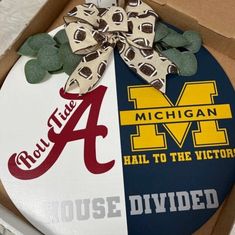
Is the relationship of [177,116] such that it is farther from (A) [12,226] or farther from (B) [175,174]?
(A) [12,226]

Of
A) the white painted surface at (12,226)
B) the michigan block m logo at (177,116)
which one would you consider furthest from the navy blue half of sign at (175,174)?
the white painted surface at (12,226)

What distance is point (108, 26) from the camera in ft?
2.01

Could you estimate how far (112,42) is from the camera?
2.09 ft

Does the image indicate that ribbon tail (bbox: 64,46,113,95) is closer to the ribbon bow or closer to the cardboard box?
the ribbon bow

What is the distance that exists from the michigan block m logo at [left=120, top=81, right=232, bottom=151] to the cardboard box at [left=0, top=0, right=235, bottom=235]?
0.21 ft

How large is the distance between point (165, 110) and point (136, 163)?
10cm

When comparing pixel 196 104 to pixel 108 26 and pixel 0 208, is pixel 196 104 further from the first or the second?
pixel 0 208

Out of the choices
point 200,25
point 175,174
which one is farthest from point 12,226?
point 200,25

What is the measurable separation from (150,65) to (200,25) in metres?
0.11

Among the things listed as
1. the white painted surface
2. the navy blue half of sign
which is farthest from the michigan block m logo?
the white painted surface

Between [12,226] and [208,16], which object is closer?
[12,226]

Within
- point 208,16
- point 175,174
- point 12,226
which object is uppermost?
point 208,16

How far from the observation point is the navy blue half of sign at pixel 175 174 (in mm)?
567

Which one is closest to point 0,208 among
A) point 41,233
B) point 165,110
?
point 41,233
